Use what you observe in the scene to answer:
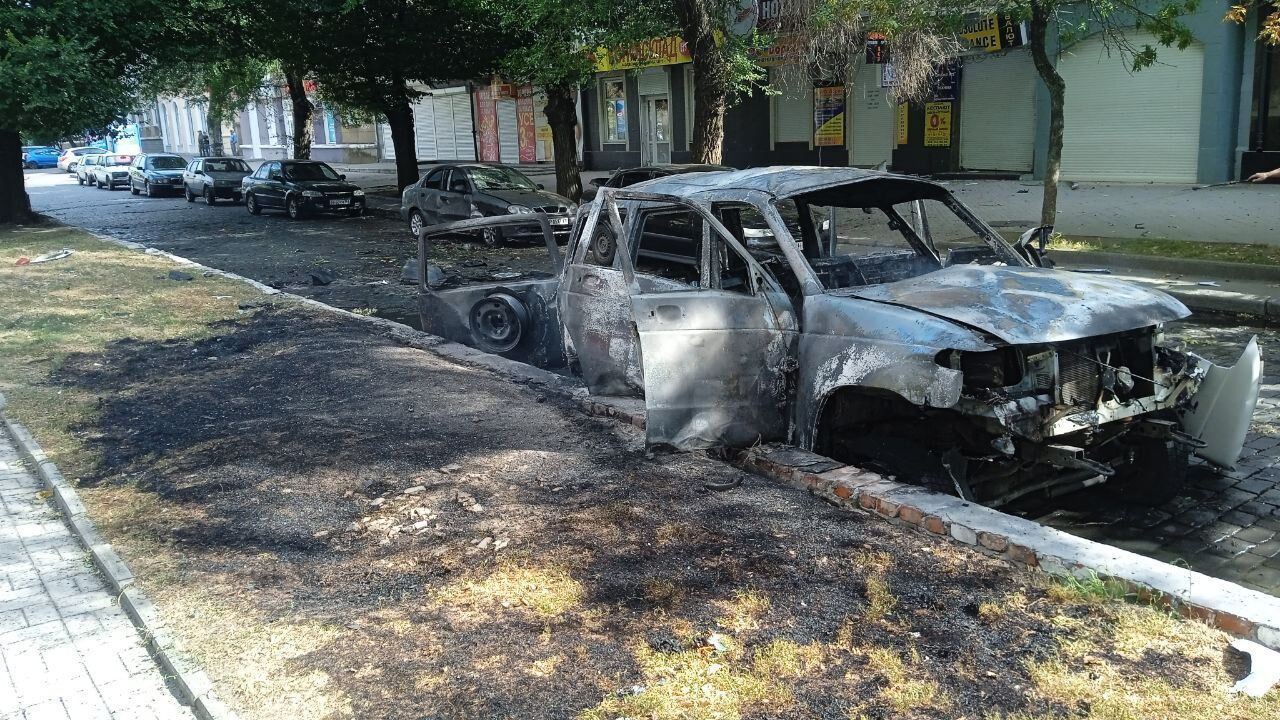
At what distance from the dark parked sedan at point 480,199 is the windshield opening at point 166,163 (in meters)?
20.3

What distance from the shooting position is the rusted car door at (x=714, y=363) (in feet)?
17.1

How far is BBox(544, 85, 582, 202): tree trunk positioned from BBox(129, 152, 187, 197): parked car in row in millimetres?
19903

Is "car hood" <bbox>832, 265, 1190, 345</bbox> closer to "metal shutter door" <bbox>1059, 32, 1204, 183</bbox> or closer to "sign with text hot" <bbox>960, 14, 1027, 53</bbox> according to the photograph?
"metal shutter door" <bbox>1059, 32, 1204, 183</bbox>

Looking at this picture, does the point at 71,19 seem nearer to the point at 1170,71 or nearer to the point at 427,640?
the point at 427,640

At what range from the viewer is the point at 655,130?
107ft

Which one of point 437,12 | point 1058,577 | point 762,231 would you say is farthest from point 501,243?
point 1058,577

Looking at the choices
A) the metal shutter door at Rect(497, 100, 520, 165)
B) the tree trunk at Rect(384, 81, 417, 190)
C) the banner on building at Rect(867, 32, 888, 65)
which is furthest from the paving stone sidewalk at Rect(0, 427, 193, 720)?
the metal shutter door at Rect(497, 100, 520, 165)

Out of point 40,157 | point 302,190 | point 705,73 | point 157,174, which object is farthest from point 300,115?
point 40,157

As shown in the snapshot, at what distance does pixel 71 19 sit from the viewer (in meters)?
19.3

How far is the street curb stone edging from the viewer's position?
3.54 metres

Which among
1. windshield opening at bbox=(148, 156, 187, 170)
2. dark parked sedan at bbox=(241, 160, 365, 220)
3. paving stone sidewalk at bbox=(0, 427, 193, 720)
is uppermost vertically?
windshield opening at bbox=(148, 156, 187, 170)

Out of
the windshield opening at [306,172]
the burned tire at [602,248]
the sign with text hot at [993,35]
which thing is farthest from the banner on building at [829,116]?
the burned tire at [602,248]

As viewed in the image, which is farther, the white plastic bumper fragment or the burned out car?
the white plastic bumper fragment

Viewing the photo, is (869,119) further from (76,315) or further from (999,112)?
(76,315)
